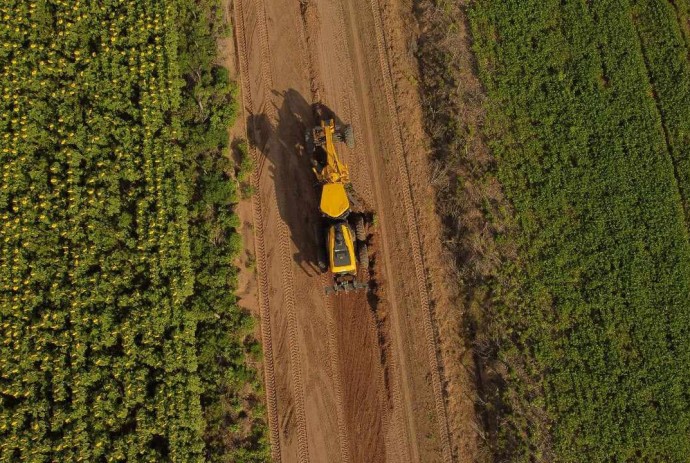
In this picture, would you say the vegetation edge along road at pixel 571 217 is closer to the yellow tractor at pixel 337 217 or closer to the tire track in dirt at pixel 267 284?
the yellow tractor at pixel 337 217

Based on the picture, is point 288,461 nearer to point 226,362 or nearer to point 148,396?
point 226,362

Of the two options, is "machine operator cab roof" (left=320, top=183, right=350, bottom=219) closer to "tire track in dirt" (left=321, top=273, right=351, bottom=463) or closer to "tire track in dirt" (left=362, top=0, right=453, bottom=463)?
"tire track in dirt" (left=321, top=273, right=351, bottom=463)

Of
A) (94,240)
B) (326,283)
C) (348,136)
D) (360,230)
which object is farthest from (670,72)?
(94,240)

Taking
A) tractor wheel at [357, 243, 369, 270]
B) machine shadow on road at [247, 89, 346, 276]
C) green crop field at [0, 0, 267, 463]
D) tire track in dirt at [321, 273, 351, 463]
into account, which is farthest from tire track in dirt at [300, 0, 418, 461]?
green crop field at [0, 0, 267, 463]

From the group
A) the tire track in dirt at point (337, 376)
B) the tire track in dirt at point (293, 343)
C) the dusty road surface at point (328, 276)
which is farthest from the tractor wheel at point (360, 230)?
the tire track in dirt at point (293, 343)

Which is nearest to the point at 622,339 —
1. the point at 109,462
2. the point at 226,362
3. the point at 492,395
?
the point at 492,395

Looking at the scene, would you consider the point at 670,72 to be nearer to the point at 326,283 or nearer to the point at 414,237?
the point at 414,237
